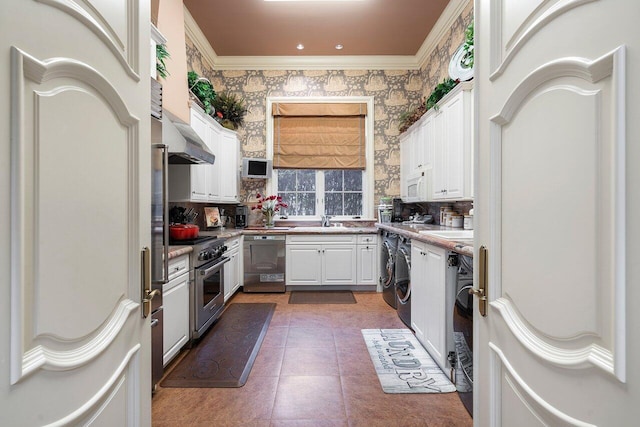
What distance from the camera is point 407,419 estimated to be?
1736mm

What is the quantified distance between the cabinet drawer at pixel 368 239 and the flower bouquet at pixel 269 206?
1.28 meters

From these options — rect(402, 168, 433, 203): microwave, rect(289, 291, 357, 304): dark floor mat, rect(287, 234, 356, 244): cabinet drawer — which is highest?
rect(402, 168, 433, 203): microwave

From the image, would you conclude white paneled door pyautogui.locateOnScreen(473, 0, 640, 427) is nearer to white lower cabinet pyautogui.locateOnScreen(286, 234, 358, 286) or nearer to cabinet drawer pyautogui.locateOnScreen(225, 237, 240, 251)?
cabinet drawer pyautogui.locateOnScreen(225, 237, 240, 251)

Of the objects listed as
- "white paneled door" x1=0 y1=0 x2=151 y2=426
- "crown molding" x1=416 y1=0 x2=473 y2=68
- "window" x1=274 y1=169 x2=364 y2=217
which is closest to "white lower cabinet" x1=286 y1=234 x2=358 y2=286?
"window" x1=274 y1=169 x2=364 y2=217

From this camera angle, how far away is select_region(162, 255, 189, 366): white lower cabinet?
216 centimetres

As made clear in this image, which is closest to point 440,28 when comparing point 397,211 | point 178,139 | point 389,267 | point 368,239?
point 397,211

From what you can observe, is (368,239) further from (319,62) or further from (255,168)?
(319,62)

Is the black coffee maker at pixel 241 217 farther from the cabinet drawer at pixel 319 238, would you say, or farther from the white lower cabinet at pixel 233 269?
the cabinet drawer at pixel 319 238

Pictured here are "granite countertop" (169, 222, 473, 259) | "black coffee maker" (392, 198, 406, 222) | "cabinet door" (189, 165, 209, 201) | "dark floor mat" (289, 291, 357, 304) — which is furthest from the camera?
"black coffee maker" (392, 198, 406, 222)

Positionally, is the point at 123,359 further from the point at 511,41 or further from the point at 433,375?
the point at 433,375

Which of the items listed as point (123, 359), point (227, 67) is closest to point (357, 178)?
point (227, 67)

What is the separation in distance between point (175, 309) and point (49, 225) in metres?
1.95

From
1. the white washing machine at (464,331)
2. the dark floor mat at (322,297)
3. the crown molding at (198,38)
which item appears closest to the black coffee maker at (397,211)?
the dark floor mat at (322,297)

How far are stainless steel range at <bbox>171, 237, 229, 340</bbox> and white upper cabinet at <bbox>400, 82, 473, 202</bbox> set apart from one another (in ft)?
7.62
